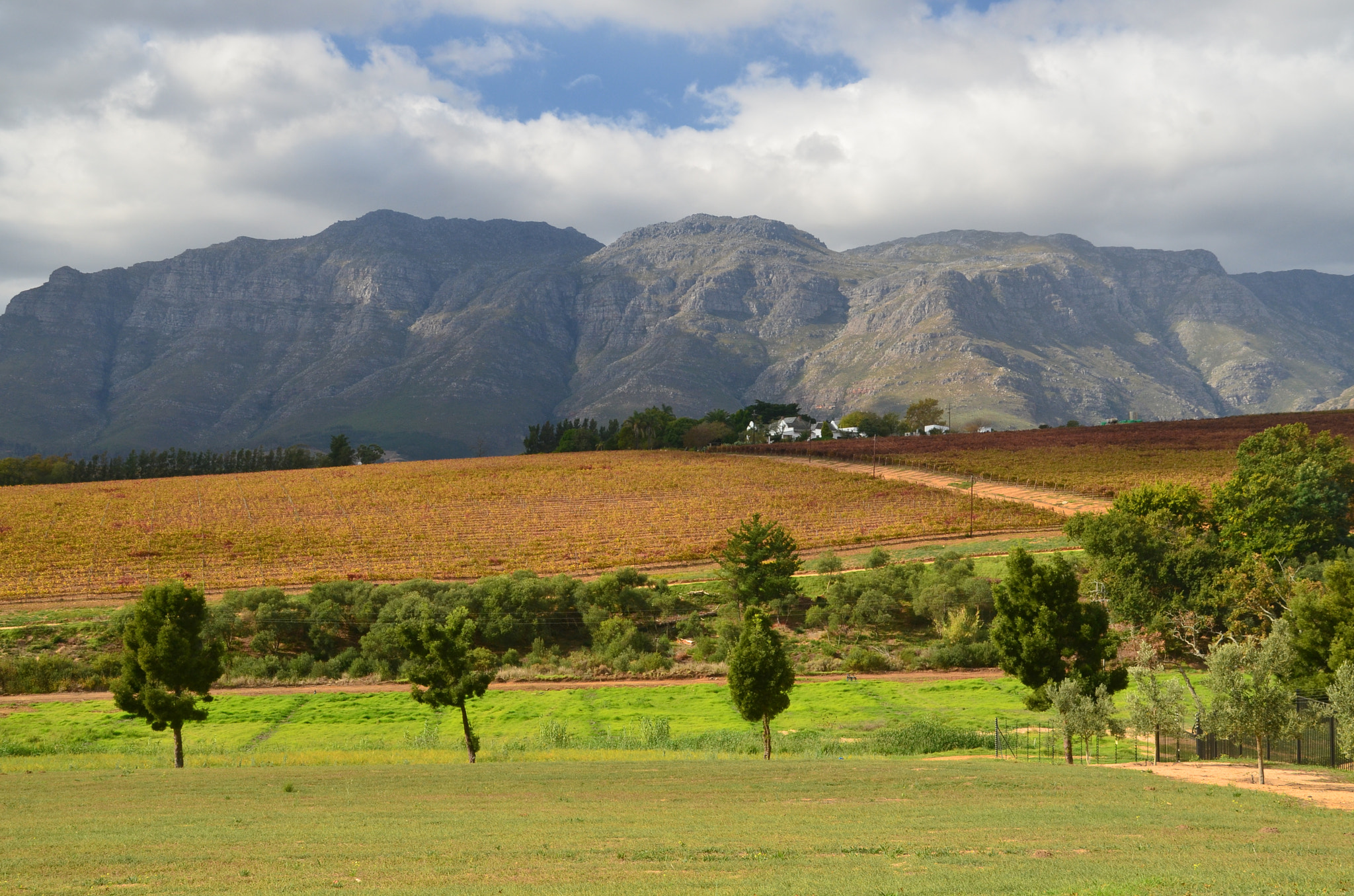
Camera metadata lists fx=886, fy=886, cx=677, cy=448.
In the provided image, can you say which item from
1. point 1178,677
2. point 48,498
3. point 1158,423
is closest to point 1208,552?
point 1178,677

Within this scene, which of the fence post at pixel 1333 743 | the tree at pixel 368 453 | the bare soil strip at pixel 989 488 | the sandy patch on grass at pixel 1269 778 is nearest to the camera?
the sandy patch on grass at pixel 1269 778

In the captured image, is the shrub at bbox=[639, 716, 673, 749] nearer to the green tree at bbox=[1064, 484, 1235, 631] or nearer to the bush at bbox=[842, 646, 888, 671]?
the bush at bbox=[842, 646, 888, 671]

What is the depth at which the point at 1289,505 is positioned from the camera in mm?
52562

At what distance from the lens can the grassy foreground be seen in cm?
1352

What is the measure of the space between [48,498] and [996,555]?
9401 centimetres

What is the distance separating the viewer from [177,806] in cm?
2089

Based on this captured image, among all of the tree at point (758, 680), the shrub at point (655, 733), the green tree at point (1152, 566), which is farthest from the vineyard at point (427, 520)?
the tree at point (758, 680)

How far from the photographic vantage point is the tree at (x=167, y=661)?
32.6 m

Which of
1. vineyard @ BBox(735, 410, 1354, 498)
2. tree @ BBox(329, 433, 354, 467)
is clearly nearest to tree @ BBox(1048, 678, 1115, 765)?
vineyard @ BBox(735, 410, 1354, 498)

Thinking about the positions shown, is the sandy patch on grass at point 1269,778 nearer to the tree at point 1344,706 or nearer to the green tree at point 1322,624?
the tree at point 1344,706

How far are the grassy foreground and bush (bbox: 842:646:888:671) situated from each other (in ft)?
78.3

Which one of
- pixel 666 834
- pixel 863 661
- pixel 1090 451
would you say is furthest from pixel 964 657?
pixel 1090 451

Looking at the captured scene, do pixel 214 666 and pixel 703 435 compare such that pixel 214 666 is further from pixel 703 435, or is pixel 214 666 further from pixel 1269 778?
pixel 703 435

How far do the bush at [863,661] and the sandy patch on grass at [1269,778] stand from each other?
20.0 m
